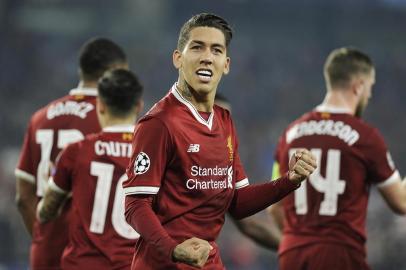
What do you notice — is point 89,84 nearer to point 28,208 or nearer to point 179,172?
point 28,208

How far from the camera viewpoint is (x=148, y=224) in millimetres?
3922

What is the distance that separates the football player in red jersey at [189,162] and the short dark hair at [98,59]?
223 cm

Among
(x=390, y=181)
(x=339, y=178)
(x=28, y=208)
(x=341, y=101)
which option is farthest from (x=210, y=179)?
(x=28, y=208)

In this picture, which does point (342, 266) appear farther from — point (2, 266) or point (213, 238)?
point (2, 266)

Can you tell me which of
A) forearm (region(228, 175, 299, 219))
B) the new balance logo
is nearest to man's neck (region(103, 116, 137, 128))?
forearm (region(228, 175, 299, 219))

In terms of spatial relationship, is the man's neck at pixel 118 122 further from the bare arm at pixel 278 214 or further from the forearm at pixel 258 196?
the bare arm at pixel 278 214

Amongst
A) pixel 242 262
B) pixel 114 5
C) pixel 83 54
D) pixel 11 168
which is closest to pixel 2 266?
pixel 11 168

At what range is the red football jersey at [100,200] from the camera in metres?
5.32

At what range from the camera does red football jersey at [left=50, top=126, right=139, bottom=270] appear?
5.32 meters

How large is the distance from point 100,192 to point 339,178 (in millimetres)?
1611

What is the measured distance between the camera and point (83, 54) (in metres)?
6.50

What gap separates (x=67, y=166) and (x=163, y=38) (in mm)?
18939

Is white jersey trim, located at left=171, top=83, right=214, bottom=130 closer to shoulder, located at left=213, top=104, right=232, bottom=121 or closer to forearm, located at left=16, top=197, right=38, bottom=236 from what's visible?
shoulder, located at left=213, top=104, right=232, bottom=121

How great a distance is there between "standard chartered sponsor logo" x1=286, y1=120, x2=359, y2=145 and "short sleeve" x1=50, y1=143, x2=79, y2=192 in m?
1.58
